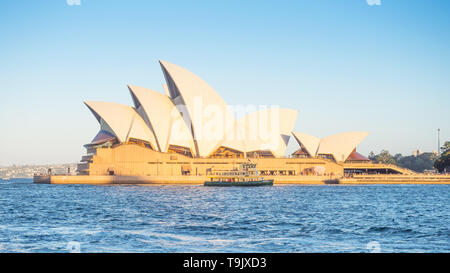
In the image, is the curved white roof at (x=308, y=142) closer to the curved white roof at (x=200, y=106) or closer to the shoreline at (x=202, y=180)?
the shoreline at (x=202, y=180)

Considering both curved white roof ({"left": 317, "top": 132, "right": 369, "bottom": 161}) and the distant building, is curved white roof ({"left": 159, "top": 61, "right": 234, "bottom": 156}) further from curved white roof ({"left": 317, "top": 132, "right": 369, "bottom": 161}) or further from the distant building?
curved white roof ({"left": 317, "top": 132, "right": 369, "bottom": 161})

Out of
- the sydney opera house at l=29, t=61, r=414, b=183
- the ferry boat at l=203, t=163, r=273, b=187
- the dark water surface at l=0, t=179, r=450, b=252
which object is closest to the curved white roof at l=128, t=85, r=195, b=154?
the sydney opera house at l=29, t=61, r=414, b=183

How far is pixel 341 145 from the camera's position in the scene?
348 feet

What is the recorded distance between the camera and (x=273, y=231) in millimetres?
22359

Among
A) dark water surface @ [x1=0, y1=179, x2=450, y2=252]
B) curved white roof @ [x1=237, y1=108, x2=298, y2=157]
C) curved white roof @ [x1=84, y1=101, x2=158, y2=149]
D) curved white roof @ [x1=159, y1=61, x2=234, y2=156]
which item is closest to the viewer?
dark water surface @ [x1=0, y1=179, x2=450, y2=252]

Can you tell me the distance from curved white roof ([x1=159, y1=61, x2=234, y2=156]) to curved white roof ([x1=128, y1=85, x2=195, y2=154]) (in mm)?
1536

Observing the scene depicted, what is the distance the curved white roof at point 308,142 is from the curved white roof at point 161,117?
1006 inches

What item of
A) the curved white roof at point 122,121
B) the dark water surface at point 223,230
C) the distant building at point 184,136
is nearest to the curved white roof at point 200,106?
the distant building at point 184,136

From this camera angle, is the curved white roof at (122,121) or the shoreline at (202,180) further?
the curved white roof at (122,121)

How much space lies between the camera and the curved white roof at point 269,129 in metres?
99.8

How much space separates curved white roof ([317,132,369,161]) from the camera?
106 metres

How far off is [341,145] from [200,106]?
3559 cm

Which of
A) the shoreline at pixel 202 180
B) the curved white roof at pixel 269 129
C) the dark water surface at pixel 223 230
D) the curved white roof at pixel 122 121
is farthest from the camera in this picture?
the curved white roof at pixel 269 129
